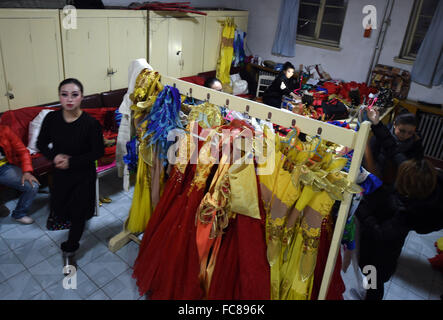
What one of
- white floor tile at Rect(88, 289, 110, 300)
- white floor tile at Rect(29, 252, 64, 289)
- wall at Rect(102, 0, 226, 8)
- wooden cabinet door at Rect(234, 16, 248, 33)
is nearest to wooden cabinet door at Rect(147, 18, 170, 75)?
wall at Rect(102, 0, 226, 8)

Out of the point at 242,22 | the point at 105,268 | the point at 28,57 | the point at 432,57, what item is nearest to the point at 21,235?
the point at 105,268

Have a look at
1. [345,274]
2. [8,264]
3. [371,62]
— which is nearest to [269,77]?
[371,62]

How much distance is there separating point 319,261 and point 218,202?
664 millimetres

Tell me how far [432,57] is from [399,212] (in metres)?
3.67

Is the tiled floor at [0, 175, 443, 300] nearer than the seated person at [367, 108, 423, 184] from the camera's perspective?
Yes

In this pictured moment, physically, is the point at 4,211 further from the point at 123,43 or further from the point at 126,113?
the point at 123,43

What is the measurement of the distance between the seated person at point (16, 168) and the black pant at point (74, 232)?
22.5 inches

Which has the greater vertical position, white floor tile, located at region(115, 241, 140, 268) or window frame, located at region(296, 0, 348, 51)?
window frame, located at region(296, 0, 348, 51)

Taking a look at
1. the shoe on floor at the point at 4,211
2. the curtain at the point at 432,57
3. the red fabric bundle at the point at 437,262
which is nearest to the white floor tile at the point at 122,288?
the shoe on floor at the point at 4,211

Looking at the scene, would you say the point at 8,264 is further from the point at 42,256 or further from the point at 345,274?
the point at 345,274

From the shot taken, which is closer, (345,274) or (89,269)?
(89,269)

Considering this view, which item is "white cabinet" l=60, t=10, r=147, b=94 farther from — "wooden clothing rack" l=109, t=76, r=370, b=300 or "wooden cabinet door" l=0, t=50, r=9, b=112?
"wooden clothing rack" l=109, t=76, r=370, b=300

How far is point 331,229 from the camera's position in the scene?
191 cm

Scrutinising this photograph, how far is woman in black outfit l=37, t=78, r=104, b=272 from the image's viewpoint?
216 centimetres
